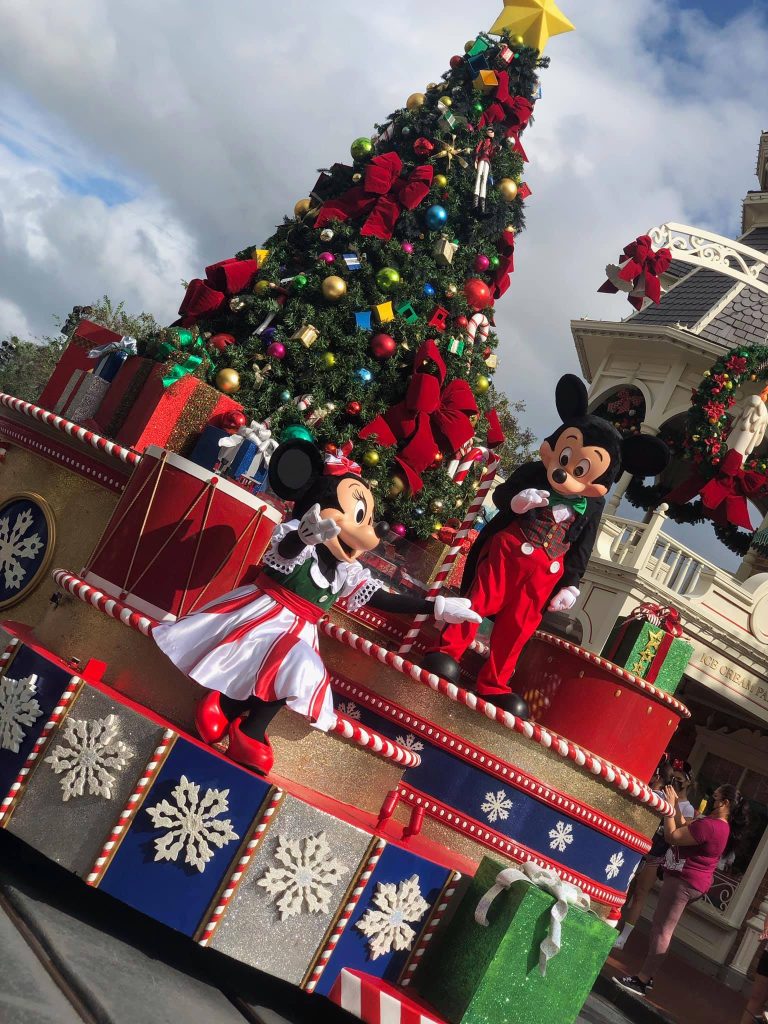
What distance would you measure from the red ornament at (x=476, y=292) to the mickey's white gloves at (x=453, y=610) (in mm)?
3391

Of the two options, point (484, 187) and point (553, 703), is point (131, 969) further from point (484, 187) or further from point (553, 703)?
point (484, 187)

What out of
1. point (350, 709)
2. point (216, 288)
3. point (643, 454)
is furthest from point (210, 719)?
point (216, 288)

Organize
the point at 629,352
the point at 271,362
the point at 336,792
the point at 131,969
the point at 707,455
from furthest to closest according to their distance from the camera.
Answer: the point at 629,352 < the point at 707,455 < the point at 271,362 < the point at 336,792 < the point at 131,969

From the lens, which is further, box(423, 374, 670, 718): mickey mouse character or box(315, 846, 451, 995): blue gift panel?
box(423, 374, 670, 718): mickey mouse character

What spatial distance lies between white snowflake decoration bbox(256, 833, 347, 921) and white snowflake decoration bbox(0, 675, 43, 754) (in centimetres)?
93

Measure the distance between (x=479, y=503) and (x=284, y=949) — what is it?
2.36 m

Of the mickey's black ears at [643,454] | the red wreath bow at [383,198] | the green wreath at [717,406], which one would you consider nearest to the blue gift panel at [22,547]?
the mickey's black ears at [643,454]

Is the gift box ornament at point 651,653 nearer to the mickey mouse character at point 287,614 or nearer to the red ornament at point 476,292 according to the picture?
the mickey mouse character at point 287,614

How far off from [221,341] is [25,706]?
10.8 ft

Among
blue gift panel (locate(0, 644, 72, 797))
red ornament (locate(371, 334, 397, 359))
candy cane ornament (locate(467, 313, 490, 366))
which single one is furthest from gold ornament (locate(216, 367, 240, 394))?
blue gift panel (locate(0, 644, 72, 797))

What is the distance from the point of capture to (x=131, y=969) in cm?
313

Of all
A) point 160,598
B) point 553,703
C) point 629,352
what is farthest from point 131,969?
point 629,352

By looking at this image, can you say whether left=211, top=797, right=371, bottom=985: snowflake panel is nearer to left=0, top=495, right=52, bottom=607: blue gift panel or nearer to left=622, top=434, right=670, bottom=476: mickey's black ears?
left=0, top=495, right=52, bottom=607: blue gift panel

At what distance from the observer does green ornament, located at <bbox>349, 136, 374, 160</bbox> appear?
23.6ft
